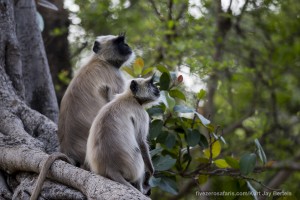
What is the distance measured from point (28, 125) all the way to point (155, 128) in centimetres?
91

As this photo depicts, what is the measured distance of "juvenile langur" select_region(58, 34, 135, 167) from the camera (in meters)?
3.89

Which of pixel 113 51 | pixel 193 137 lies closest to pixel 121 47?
pixel 113 51

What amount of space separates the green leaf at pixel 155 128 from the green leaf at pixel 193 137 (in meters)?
0.19

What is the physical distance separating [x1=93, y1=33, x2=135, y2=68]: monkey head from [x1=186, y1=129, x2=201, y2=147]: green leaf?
971 millimetres

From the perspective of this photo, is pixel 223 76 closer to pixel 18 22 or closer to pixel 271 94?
pixel 271 94

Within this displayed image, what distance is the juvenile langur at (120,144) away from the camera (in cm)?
316

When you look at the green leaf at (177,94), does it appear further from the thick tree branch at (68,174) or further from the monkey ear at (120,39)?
the thick tree branch at (68,174)

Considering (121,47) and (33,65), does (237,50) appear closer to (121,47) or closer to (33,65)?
(33,65)

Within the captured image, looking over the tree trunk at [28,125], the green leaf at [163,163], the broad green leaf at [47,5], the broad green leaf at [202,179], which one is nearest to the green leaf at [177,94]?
the green leaf at [163,163]

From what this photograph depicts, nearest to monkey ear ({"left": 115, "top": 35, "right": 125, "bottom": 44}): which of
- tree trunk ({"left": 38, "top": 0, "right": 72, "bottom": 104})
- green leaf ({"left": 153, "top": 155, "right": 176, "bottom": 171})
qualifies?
green leaf ({"left": 153, "top": 155, "right": 176, "bottom": 171})

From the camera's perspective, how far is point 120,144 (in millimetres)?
3201

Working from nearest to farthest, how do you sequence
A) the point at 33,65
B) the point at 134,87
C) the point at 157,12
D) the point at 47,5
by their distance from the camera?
the point at 134,87 → the point at 33,65 → the point at 47,5 → the point at 157,12

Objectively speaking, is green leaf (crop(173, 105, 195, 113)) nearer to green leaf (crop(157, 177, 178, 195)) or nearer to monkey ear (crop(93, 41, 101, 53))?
green leaf (crop(157, 177, 178, 195))

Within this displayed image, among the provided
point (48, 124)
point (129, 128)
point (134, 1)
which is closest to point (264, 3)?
point (134, 1)
